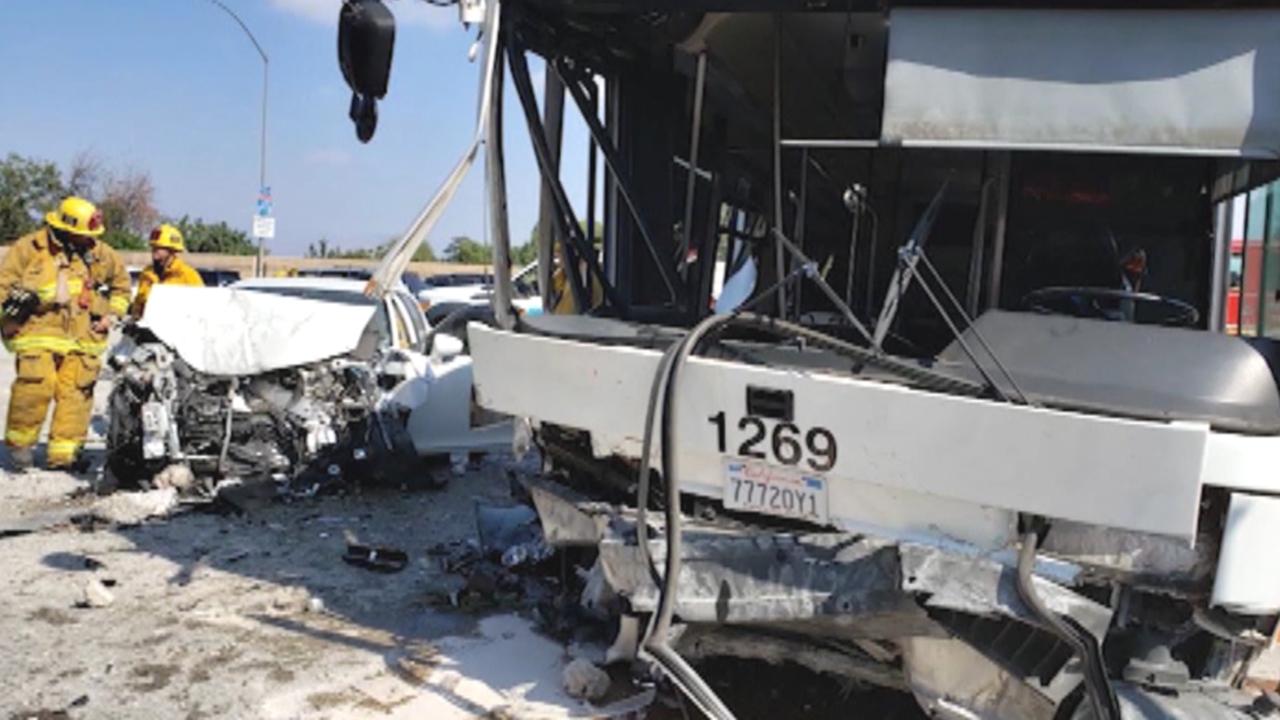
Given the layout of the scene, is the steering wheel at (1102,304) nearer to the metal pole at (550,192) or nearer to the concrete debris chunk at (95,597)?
the metal pole at (550,192)

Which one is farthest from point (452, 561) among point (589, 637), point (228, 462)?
point (228, 462)

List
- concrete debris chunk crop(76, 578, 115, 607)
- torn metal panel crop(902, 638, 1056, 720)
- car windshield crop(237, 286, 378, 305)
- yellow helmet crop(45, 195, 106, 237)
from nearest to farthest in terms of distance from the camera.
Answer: torn metal panel crop(902, 638, 1056, 720)
concrete debris chunk crop(76, 578, 115, 607)
car windshield crop(237, 286, 378, 305)
yellow helmet crop(45, 195, 106, 237)

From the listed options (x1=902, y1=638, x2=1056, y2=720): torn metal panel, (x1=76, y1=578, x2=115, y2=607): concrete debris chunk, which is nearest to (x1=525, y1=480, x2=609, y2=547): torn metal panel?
(x1=902, y1=638, x2=1056, y2=720): torn metal panel

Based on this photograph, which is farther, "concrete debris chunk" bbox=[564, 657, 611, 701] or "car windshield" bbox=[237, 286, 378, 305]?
"car windshield" bbox=[237, 286, 378, 305]

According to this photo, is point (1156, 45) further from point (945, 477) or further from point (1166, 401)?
point (945, 477)

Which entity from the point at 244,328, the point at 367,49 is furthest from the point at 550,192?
the point at 244,328

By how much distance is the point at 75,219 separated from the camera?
753 cm

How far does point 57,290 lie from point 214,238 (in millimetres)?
42208

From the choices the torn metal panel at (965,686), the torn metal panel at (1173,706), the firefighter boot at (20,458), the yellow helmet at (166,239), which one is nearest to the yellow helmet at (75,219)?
the yellow helmet at (166,239)

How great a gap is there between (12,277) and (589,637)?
17.6ft

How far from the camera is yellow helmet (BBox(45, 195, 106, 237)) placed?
24.7 ft

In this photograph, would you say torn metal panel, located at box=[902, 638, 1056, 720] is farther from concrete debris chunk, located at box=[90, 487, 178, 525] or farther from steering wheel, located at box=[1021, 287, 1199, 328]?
concrete debris chunk, located at box=[90, 487, 178, 525]

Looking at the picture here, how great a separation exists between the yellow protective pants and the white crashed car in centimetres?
94

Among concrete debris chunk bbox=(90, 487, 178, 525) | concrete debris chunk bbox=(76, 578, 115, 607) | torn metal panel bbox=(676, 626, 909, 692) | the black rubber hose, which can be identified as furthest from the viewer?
concrete debris chunk bbox=(90, 487, 178, 525)
